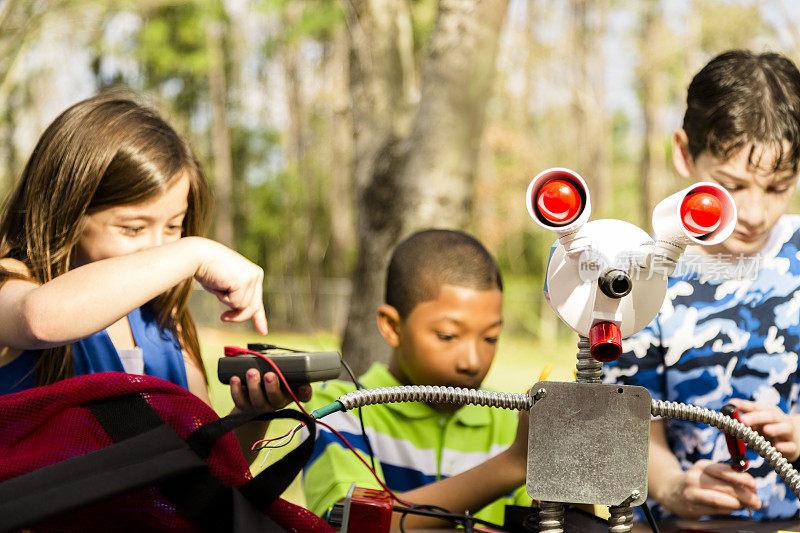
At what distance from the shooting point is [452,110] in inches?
153

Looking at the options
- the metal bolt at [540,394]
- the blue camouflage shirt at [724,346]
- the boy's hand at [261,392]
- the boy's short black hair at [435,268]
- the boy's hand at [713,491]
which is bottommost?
the boy's hand at [713,491]

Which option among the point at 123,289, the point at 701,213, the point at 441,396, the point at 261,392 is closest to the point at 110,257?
the point at 123,289


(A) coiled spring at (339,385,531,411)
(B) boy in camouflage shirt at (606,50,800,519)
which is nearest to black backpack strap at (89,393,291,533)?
(A) coiled spring at (339,385,531,411)

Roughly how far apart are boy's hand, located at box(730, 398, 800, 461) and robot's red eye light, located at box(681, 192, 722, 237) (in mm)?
389

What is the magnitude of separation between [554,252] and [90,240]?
3.20 ft

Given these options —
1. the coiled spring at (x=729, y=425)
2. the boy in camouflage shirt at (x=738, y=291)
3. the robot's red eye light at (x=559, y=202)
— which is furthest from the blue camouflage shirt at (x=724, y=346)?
the robot's red eye light at (x=559, y=202)

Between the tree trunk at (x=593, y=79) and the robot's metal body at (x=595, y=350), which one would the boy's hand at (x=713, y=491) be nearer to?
the robot's metal body at (x=595, y=350)

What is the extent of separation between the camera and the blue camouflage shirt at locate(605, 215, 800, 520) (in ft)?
4.62

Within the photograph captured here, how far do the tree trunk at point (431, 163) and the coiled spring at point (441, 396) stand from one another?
292cm

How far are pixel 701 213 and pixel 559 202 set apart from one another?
138 millimetres

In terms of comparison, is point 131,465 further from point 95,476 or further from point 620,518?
point 620,518

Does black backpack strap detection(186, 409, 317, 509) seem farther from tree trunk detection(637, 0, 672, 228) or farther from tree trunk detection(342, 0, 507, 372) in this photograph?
tree trunk detection(637, 0, 672, 228)

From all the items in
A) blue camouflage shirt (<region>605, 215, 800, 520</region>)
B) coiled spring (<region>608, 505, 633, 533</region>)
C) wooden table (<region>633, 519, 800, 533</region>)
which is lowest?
coiled spring (<region>608, 505, 633, 533</region>)

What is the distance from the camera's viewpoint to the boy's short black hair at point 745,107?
1370mm
